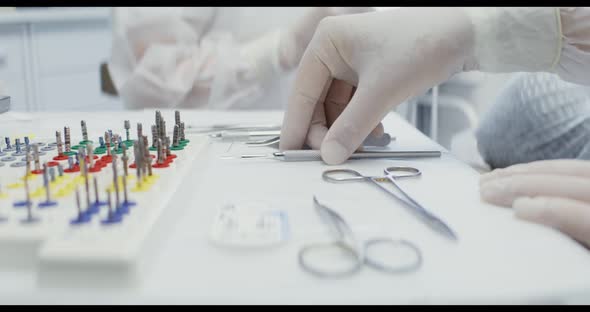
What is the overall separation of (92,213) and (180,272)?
0.29ft

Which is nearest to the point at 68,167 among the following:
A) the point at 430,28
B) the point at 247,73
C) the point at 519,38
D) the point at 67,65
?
the point at 430,28

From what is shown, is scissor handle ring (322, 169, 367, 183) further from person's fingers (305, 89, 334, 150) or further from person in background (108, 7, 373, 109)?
person in background (108, 7, 373, 109)

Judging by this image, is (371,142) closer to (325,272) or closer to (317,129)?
(317,129)

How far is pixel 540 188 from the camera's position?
0.46m

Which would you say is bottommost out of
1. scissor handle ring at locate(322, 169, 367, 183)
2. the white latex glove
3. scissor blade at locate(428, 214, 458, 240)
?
scissor blade at locate(428, 214, 458, 240)

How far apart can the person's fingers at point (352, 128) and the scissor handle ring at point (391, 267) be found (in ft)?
0.72

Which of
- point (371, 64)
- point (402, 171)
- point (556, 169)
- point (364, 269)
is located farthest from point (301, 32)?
point (364, 269)

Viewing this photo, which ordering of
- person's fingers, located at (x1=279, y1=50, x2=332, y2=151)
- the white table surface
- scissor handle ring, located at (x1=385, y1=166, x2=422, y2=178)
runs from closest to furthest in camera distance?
the white table surface
scissor handle ring, located at (x1=385, y1=166, x2=422, y2=178)
person's fingers, located at (x1=279, y1=50, x2=332, y2=151)

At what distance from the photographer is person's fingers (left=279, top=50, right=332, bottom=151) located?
2.23 feet

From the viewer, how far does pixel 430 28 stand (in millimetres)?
625

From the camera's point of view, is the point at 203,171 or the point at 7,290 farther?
the point at 203,171

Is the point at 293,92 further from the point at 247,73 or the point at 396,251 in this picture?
the point at 247,73

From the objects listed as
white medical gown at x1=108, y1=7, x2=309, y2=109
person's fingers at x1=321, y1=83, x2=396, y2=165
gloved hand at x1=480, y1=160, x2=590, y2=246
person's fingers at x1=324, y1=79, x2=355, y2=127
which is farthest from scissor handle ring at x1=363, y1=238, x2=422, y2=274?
white medical gown at x1=108, y1=7, x2=309, y2=109

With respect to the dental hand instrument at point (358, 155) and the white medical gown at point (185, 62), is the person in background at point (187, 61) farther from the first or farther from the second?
the dental hand instrument at point (358, 155)
